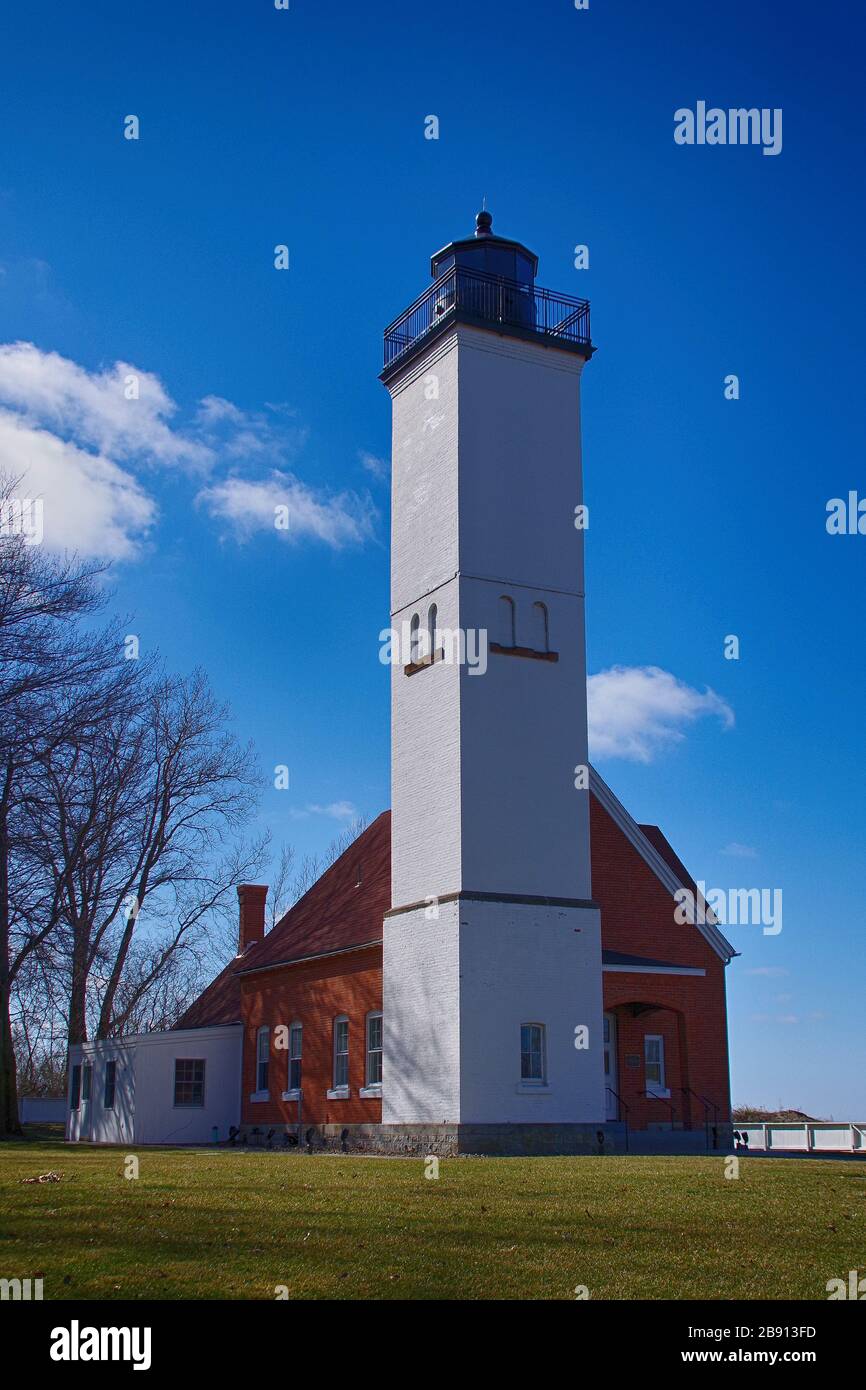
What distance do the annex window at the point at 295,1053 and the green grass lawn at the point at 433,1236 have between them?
1573 centimetres

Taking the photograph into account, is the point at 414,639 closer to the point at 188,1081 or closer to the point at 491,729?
the point at 491,729

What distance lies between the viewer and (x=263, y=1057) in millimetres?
33281

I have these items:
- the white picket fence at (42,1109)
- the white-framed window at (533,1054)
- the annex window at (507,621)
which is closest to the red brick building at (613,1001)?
the white-framed window at (533,1054)

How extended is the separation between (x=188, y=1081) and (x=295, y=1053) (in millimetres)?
4123

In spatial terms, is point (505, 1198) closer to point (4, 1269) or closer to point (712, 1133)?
point (4, 1269)

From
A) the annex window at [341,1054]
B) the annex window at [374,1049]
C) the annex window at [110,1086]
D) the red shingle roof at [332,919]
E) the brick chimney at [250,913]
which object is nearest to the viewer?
the annex window at [374,1049]

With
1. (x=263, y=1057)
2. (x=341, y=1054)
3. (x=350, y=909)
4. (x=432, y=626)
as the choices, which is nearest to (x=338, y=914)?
(x=350, y=909)

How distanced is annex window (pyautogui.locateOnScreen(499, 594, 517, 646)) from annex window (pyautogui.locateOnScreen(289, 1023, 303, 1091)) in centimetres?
1095

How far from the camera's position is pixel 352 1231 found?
10.2m

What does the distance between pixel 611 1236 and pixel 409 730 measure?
1738 cm

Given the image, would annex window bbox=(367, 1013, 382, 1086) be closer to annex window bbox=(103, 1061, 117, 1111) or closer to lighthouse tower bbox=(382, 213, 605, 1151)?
lighthouse tower bbox=(382, 213, 605, 1151)

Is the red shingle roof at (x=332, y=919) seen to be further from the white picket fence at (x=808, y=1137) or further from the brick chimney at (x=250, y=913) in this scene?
the white picket fence at (x=808, y=1137)

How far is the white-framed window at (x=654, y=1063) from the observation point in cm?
2756
